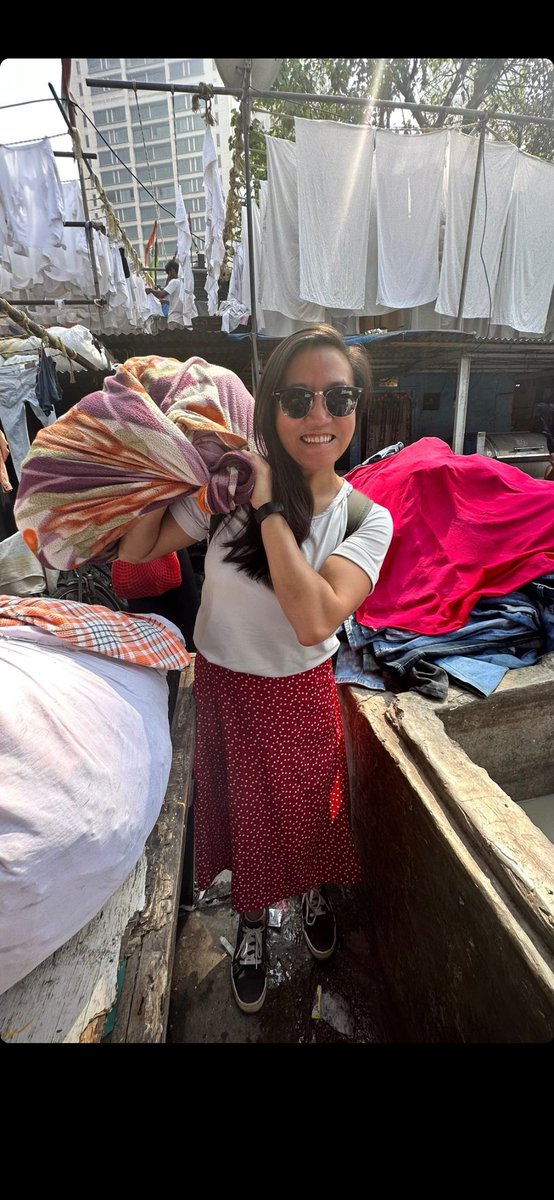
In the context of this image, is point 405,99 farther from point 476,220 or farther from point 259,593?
point 259,593

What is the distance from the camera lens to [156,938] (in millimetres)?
1227

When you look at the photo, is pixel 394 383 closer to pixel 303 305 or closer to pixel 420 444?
pixel 303 305

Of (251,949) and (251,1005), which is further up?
(251,949)

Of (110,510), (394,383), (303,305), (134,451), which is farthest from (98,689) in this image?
(394,383)

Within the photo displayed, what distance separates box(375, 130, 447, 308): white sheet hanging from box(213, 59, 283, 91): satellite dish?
2.06m

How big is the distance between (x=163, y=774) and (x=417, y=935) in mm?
1009

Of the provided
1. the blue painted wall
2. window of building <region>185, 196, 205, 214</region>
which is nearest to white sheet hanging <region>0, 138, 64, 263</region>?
window of building <region>185, 196, 205, 214</region>

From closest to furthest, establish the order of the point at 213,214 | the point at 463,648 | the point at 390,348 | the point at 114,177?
the point at 463,648 → the point at 213,214 → the point at 390,348 → the point at 114,177

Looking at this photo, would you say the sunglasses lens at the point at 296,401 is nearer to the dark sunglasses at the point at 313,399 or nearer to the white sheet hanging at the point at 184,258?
the dark sunglasses at the point at 313,399

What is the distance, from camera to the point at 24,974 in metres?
1.03

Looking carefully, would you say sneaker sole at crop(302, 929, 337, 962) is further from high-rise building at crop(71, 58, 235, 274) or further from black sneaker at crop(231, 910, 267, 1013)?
high-rise building at crop(71, 58, 235, 274)

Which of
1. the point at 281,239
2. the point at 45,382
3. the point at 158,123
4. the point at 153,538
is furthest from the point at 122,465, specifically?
the point at 158,123

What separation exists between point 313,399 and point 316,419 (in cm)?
5

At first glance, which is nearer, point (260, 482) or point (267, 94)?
point (260, 482)
